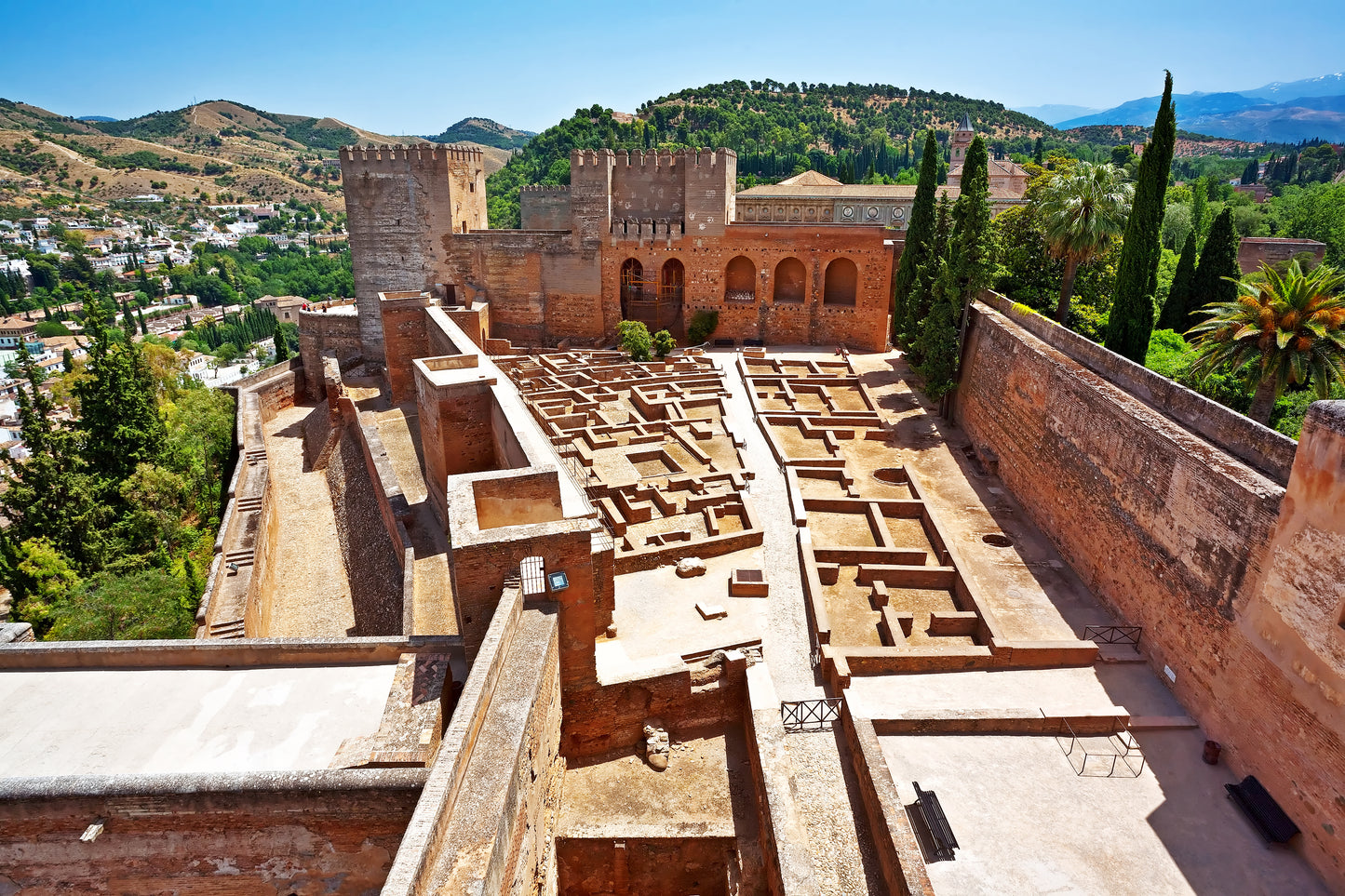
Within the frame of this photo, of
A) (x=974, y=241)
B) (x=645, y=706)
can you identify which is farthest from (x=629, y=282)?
(x=645, y=706)

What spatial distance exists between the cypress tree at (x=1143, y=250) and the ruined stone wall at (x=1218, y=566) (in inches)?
100

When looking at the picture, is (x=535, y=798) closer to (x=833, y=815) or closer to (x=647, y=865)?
(x=647, y=865)

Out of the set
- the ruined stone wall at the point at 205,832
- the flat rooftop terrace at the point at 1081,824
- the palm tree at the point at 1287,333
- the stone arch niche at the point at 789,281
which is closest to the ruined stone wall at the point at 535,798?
the ruined stone wall at the point at 205,832

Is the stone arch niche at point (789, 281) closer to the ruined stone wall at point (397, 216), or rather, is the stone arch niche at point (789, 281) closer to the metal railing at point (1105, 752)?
the ruined stone wall at point (397, 216)

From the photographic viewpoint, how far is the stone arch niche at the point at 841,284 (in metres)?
30.3

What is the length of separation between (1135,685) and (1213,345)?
6.08 m

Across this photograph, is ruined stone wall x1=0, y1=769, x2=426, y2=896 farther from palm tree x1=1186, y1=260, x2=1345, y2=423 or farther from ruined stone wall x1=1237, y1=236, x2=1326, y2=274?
ruined stone wall x1=1237, y1=236, x2=1326, y2=274

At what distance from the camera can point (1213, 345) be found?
13227 millimetres

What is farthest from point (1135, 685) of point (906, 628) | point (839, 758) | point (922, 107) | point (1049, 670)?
point (922, 107)

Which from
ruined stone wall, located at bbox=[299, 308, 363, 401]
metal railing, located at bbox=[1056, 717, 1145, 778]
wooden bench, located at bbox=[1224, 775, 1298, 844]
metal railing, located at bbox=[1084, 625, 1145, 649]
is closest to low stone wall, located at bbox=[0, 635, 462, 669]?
metal railing, located at bbox=[1056, 717, 1145, 778]

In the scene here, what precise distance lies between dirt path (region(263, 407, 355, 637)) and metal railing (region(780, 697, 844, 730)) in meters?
9.69

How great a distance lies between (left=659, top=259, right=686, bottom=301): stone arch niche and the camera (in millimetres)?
30750

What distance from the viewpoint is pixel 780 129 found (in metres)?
108

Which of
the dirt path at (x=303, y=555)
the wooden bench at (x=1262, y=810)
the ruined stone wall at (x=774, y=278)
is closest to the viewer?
the wooden bench at (x=1262, y=810)
